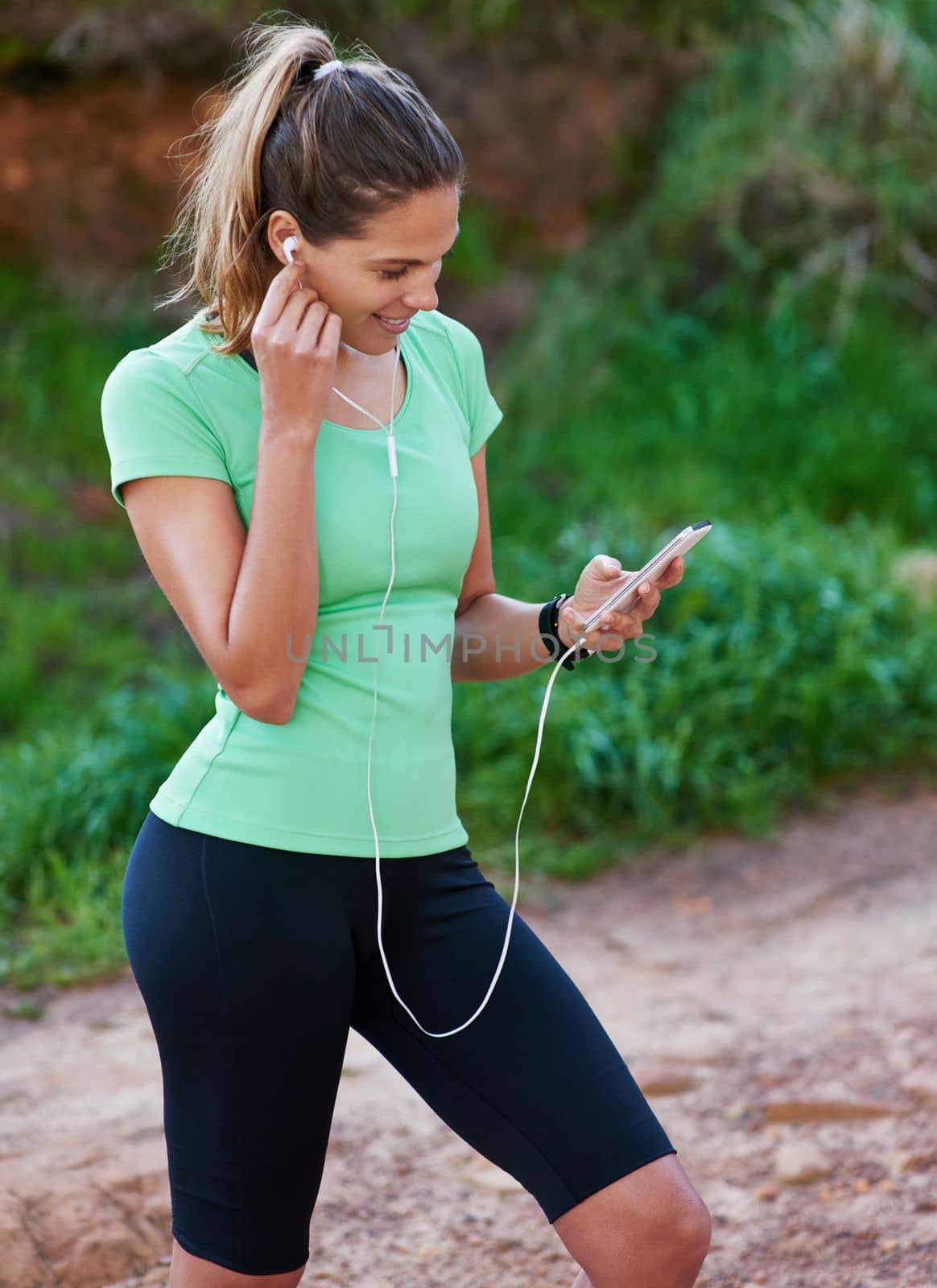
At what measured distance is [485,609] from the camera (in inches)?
79.5

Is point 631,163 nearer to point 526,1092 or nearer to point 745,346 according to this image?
point 745,346

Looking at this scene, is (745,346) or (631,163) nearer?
(745,346)

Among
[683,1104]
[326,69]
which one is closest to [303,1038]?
[326,69]

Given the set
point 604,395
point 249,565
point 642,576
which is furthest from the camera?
point 604,395

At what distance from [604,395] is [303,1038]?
5.67 meters

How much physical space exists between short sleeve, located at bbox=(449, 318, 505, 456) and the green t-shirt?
0.17m

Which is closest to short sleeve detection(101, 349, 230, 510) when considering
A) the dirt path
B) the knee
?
the knee

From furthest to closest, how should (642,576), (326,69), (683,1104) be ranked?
(683,1104) < (642,576) < (326,69)

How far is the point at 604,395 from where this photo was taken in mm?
6992

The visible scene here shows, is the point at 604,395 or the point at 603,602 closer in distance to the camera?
the point at 603,602

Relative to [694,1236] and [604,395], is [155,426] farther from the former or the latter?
→ [604,395]

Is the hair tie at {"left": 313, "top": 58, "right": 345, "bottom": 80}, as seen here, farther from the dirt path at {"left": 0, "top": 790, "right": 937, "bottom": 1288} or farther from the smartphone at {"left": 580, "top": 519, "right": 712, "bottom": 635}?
the dirt path at {"left": 0, "top": 790, "right": 937, "bottom": 1288}

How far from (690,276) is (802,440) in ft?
4.87

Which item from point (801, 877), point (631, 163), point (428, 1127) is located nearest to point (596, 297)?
point (631, 163)
